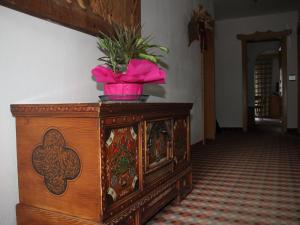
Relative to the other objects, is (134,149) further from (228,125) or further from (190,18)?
(228,125)

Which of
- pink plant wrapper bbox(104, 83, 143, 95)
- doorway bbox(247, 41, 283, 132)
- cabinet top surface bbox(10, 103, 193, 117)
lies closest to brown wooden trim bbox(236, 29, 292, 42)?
doorway bbox(247, 41, 283, 132)

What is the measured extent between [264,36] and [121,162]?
688 centimetres

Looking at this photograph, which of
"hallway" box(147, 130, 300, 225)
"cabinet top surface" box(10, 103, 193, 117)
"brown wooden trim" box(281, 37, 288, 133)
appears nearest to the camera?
"cabinet top surface" box(10, 103, 193, 117)

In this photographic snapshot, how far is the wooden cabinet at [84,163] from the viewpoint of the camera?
1297 millimetres

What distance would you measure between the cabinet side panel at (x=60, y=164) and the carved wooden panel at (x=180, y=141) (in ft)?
3.05

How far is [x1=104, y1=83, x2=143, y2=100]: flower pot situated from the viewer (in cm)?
171

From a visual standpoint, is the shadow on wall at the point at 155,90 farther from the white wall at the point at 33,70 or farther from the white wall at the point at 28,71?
the white wall at the point at 28,71

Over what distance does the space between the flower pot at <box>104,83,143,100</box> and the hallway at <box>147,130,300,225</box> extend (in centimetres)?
83

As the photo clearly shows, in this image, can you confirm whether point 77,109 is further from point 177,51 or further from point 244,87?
point 244,87

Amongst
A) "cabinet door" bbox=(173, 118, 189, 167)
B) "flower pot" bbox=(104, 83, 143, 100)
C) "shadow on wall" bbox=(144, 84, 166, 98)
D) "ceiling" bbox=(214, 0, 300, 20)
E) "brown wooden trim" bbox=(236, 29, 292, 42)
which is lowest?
"cabinet door" bbox=(173, 118, 189, 167)

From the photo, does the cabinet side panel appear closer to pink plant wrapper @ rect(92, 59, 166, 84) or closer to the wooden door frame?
pink plant wrapper @ rect(92, 59, 166, 84)

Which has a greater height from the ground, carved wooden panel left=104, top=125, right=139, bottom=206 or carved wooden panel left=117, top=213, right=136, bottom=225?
carved wooden panel left=104, top=125, right=139, bottom=206

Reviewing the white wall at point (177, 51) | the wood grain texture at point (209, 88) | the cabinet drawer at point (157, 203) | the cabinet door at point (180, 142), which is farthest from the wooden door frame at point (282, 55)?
the cabinet drawer at point (157, 203)

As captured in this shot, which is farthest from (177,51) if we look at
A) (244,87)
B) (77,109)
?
(244,87)
